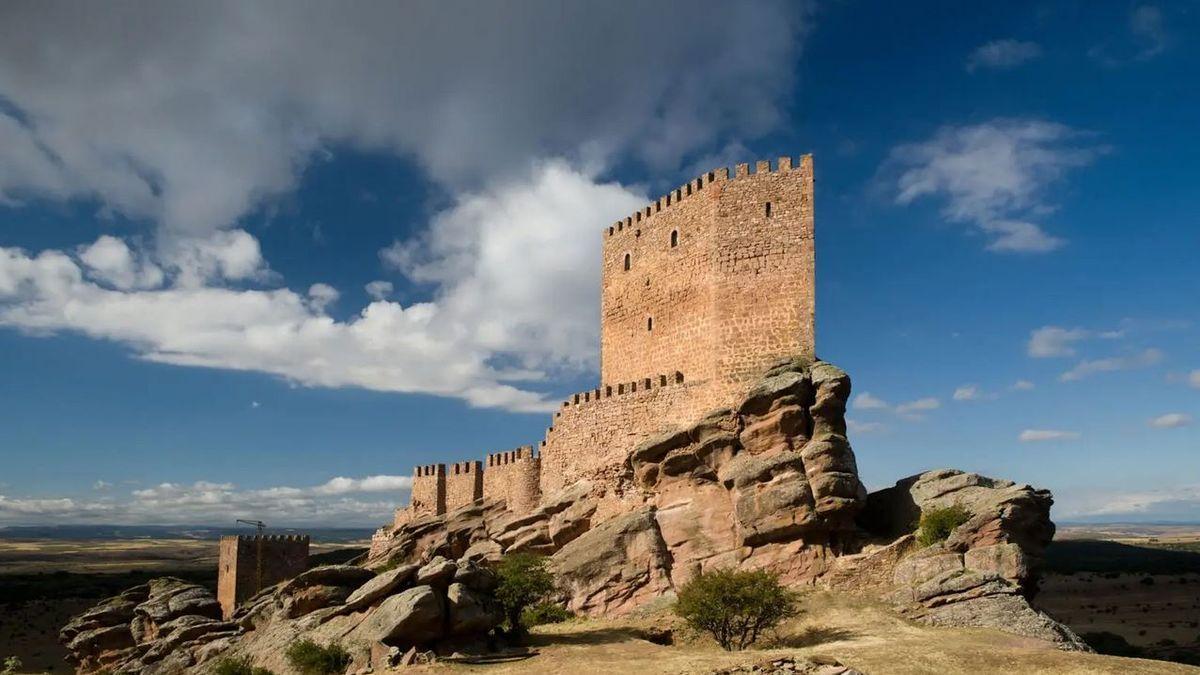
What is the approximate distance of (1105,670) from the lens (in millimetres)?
18453

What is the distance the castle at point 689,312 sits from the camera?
31.9m

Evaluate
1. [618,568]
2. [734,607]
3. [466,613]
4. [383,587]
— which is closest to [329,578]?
[383,587]

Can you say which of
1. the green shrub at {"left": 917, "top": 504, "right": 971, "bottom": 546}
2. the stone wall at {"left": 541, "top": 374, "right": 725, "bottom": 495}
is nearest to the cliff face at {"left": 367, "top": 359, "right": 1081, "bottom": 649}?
the green shrub at {"left": 917, "top": 504, "right": 971, "bottom": 546}

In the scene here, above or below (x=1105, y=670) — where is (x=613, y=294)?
above

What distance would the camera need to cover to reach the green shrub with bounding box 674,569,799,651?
23.4 m

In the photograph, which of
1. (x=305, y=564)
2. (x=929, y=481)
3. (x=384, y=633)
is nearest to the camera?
(x=384, y=633)

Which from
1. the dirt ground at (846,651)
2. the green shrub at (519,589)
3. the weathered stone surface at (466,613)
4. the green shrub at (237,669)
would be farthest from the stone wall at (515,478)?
the green shrub at (237,669)

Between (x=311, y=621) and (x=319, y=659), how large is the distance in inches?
153

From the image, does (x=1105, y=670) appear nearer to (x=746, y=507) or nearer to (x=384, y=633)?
(x=746, y=507)

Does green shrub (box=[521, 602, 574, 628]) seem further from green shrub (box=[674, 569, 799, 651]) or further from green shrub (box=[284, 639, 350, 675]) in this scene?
green shrub (box=[284, 639, 350, 675])

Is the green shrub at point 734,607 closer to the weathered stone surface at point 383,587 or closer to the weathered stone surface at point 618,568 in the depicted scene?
the weathered stone surface at point 618,568

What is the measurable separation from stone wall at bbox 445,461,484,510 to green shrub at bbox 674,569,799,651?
21429 mm

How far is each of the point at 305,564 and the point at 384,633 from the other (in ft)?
97.0

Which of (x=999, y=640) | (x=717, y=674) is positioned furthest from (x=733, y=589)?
→ (x=999, y=640)
